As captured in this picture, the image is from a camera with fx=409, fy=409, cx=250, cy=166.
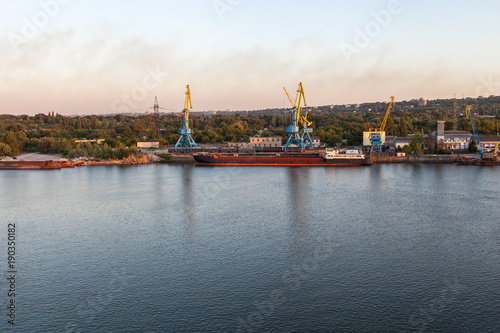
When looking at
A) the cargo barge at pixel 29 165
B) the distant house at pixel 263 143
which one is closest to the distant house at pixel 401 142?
the distant house at pixel 263 143

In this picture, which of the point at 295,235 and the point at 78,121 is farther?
the point at 78,121

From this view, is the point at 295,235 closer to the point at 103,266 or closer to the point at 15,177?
the point at 103,266

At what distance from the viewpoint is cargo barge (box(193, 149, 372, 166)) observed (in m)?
22.2

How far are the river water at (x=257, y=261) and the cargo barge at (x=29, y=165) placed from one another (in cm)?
955

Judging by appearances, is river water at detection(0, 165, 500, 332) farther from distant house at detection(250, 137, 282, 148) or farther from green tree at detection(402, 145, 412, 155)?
distant house at detection(250, 137, 282, 148)

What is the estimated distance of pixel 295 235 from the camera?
8.46 m

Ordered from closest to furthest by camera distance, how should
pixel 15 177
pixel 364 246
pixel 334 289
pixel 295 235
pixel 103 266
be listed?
pixel 334 289 < pixel 103 266 < pixel 364 246 < pixel 295 235 < pixel 15 177

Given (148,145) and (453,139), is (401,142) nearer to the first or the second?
(453,139)

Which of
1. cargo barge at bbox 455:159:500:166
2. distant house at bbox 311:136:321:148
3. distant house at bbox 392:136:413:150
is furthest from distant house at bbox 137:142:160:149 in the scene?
cargo barge at bbox 455:159:500:166

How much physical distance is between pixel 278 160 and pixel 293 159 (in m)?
0.86

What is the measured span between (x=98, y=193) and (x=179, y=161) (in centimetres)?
1227

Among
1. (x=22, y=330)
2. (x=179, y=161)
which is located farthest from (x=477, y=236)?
(x=179, y=161)

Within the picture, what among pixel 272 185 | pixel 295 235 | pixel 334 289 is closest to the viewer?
pixel 334 289

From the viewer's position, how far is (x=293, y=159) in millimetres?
22969
